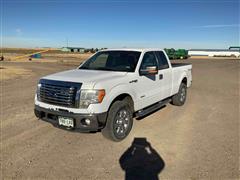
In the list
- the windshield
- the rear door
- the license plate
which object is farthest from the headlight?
the rear door

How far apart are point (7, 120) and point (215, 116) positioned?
5.70 meters

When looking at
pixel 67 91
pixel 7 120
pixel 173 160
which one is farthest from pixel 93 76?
pixel 7 120

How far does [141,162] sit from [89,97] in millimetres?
1469

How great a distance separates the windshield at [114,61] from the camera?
204 inches

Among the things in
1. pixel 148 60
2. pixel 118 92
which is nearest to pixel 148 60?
pixel 148 60

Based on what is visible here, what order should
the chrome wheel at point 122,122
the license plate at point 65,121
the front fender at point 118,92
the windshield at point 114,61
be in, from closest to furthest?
the license plate at point 65,121 < the front fender at point 118,92 < the chrome wheel at point 122,122 < the windshield at point 114,61

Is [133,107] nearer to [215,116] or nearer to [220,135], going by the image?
[220,135]

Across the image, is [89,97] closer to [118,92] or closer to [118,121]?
[118,92]

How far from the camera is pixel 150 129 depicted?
5.15 meters

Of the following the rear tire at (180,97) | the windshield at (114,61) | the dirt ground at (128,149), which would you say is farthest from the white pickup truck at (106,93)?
the rear tire at (180,97)

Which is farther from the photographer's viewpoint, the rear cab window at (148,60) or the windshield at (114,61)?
the rear cab window at (148,60)

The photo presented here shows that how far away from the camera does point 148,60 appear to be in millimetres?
5582

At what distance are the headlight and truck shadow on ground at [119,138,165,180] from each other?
1124 mm

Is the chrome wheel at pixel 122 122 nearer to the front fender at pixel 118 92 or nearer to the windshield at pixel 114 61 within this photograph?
the front fender at pixel 118 92
